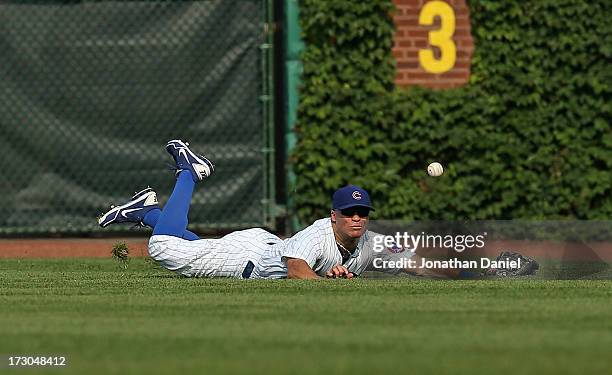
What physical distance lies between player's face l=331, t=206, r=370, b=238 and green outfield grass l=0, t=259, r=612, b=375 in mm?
350

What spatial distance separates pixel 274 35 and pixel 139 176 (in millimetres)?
1813

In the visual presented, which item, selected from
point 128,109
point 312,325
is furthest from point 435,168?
point 312,325

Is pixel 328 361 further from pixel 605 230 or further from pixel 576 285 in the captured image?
pixel 605 230

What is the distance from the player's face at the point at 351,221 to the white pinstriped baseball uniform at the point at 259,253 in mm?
112

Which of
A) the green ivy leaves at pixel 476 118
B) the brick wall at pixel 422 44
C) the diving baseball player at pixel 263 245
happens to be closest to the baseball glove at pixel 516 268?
the diving baseball player at pixel 263 245

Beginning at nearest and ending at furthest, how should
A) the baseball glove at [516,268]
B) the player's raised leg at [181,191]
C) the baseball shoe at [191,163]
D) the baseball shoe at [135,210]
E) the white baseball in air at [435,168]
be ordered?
Answer: the baseball glove at [516,268] < the player's raised leg at [181,191] < the baseball shoe at [191,163] < the baseball shoe at [135,210] < the white baseball in air at [435,168]

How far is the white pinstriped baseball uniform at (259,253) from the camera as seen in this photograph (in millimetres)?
9266

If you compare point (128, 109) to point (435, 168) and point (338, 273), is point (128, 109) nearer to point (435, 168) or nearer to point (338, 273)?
point (435, 168)

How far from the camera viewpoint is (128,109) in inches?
526

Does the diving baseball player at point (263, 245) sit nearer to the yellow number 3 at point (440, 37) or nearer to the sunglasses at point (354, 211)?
the sunglasses at point (354, 211)

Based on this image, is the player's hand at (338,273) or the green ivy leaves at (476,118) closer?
the player's hand at (338,273)

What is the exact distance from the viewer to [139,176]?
1329 centimetres

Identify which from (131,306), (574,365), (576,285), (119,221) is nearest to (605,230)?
(576,285)

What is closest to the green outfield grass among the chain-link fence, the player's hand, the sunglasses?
the player's hand
